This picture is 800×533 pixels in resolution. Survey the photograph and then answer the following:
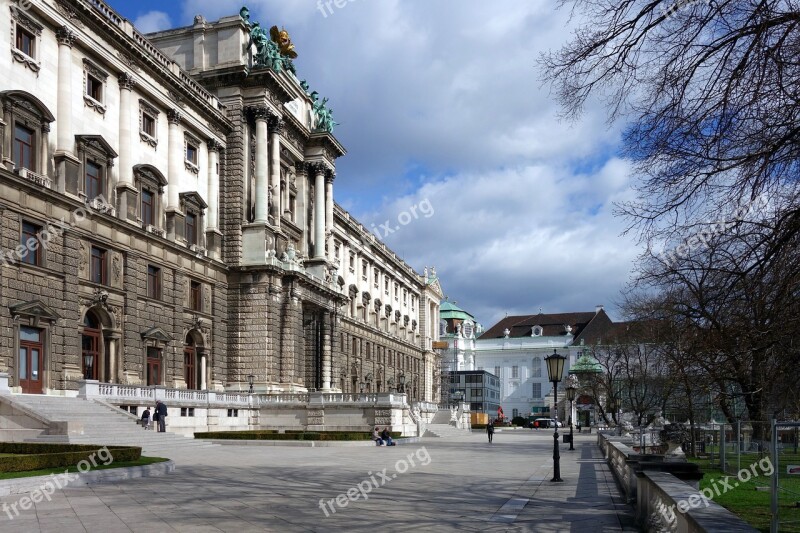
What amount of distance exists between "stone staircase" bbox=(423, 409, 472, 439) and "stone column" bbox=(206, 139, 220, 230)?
23.2m

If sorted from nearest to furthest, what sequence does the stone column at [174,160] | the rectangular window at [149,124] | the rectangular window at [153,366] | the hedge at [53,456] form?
1. the hedge at [53,456]
2. the rectangular window at [153,366]
3. the rectangular window at [149,124]
4. the stone column at [174,160]

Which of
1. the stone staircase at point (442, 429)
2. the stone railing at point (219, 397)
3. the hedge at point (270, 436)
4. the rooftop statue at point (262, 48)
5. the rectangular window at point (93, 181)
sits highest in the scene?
the rooftop statue at point (262, 48)

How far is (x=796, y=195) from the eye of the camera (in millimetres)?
10594

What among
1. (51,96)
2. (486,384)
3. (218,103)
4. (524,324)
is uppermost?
(218,103)

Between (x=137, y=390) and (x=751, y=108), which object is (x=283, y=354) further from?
(x=751, y=108)

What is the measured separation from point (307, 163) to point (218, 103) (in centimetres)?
1234

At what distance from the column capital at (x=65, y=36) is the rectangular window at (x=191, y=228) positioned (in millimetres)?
14469

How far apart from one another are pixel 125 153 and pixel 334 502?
32.6m

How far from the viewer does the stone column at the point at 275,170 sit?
58.2 meters

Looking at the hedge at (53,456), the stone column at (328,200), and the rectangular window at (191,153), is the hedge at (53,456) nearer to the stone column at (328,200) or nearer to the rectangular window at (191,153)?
the rectangular window at (191,153)

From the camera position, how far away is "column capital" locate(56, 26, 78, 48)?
3853cm

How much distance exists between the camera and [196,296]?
51781 mm

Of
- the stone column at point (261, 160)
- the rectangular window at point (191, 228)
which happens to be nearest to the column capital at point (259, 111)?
the stone column at point (261, 160)

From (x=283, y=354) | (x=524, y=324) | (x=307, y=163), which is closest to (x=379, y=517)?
(x=283, y=354)
